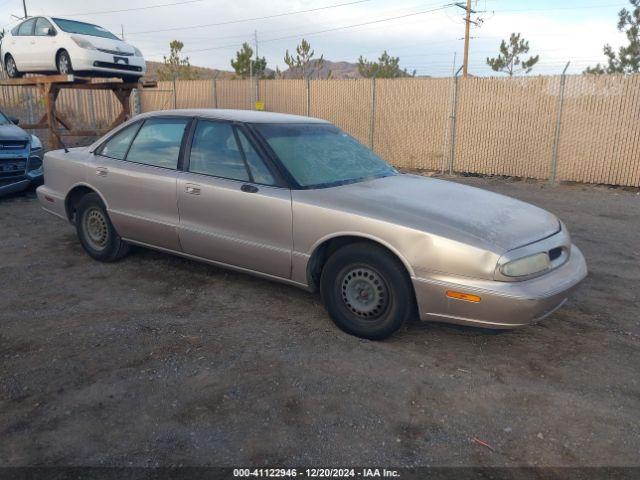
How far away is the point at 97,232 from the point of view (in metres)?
5.43

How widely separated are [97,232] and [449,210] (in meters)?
3.57

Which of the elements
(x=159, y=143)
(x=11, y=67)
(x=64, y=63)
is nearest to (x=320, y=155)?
(x=159, y=143)

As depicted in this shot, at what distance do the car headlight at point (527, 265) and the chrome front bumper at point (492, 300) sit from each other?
6 cm

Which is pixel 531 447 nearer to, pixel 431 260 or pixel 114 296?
pixel 431 260

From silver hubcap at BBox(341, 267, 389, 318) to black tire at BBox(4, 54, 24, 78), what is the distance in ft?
39.8

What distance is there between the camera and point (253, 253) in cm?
422

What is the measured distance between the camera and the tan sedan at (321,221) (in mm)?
3426

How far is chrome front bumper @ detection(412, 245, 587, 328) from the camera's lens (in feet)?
10.9

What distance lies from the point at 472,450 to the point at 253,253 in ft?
7.24

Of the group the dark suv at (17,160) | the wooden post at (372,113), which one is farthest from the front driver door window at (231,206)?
the wooden post at (372,113)

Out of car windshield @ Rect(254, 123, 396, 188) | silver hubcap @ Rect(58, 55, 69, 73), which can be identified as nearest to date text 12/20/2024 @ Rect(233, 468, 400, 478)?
car windshield @ Rect(254, 123, 396, 188)

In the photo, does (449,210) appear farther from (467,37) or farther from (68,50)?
(467,37)

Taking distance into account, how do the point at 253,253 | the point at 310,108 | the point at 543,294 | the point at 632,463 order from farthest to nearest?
1. the point at 310,108
2. the point at 253,253
3. the point at 543,294
4. the point at 632,463

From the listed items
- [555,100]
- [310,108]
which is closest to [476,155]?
[555,100]
